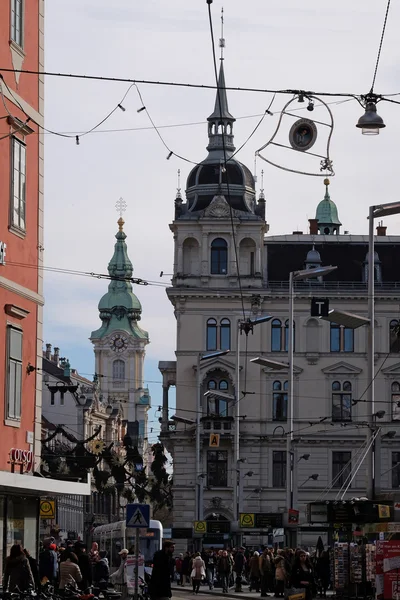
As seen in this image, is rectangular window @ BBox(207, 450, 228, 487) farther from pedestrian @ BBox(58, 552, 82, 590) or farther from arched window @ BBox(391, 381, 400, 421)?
pedestrian @ BBox(58, 552, 82, 590)

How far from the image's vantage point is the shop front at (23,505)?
88.1ft

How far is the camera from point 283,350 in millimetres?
89188

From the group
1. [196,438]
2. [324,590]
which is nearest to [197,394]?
[196,438]

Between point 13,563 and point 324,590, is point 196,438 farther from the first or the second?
point 13,563

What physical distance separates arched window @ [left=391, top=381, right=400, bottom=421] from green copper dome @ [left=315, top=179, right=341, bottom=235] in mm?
17033

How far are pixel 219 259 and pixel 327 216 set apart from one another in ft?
65.0

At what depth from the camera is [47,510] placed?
124ft

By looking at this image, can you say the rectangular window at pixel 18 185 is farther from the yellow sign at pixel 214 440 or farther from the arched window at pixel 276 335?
the arched window at pixel 276 335

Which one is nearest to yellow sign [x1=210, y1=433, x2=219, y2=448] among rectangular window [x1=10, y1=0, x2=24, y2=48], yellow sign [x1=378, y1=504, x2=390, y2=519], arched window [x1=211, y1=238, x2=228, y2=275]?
arched window [x1=211, y1=238, x2=228, y2=275]

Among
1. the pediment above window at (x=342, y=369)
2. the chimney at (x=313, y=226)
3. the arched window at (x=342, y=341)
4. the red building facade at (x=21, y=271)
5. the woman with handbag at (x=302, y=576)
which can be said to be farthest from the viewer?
the chimney at (x=313, y=226)

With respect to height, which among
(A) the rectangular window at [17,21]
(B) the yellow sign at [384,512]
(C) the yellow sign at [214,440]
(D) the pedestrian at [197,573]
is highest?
(A) the rectangular window at [17,21]

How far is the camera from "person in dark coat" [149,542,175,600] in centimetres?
2538

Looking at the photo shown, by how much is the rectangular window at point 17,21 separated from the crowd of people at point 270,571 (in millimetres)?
10559

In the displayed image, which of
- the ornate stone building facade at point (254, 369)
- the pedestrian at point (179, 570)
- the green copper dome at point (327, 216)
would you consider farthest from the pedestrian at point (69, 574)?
the green copper dome at point (327, 216)
